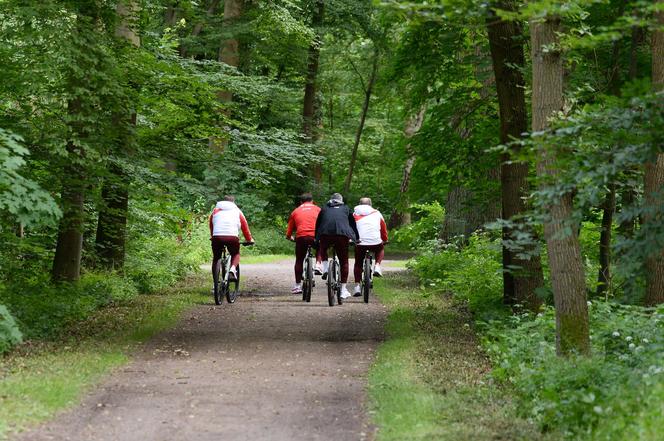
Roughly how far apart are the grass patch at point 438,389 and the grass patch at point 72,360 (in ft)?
9.45

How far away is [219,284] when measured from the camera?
16.1 metres

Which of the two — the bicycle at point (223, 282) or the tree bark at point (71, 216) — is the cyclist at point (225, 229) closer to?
the bicycle at point (223, 282)

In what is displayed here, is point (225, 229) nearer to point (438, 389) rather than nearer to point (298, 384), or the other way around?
point (298, 384)

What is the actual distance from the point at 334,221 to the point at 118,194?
3.87 metres

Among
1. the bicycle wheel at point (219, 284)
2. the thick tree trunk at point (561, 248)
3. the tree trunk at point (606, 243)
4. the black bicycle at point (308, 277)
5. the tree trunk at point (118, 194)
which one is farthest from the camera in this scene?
the black bicycle at point (308, 277)

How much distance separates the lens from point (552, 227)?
9.07m

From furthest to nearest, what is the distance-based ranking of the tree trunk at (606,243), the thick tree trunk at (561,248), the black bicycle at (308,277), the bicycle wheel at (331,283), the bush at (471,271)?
the black bicycle at (308,277)
the bicycle wheel at (331,283)
the bush at (471,271)
the tree trunk at (606,243)
the thick tree trunk at (561,248)

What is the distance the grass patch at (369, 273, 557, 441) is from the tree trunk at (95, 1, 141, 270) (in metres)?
4.88

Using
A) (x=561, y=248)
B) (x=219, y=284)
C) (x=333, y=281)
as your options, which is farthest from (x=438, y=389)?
(x=219, y=284)

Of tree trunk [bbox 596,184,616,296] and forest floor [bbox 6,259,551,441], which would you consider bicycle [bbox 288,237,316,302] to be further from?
tree trunk [bbox 596,184,616,296]

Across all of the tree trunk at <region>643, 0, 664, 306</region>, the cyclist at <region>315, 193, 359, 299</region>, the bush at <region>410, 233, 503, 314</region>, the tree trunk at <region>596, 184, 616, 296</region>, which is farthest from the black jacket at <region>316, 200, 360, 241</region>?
the tree trunk at <region>643, 0, 664, 306</region>

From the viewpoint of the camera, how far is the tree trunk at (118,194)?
14406 millimetres

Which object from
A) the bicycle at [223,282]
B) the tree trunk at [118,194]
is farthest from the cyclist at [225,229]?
the tree trunk at [118,194]

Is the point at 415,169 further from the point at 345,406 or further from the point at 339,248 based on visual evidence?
the point at 345,406
